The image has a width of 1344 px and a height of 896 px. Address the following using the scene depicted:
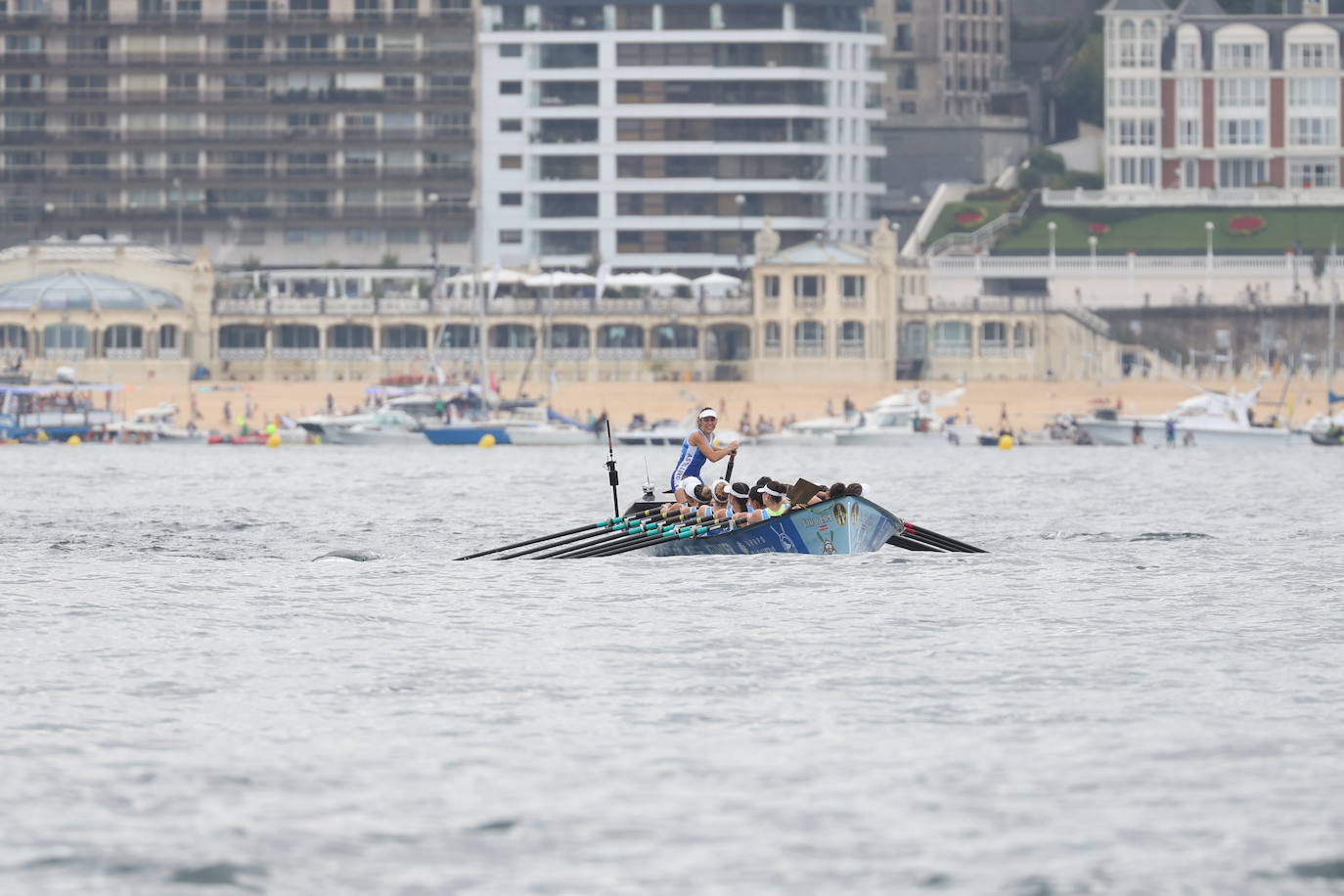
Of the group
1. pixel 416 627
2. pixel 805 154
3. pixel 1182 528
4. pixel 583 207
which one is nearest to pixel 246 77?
pixel 583 207

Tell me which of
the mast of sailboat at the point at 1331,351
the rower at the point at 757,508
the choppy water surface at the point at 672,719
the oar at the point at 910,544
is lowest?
the choppy water surface at the point at 672,719

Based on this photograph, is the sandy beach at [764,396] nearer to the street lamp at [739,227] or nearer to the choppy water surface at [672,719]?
the street lamp at [739,227]

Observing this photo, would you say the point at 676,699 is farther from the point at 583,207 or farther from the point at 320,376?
the point at 583,207

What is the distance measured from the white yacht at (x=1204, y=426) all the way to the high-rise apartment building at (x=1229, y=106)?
5540 cm

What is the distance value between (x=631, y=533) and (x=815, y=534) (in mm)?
3295

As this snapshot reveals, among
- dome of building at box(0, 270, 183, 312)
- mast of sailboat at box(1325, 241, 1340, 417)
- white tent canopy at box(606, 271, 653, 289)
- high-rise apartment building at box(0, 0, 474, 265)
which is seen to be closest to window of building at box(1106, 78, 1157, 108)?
mast of sailboat at box(1325, 241, 1340, 417)

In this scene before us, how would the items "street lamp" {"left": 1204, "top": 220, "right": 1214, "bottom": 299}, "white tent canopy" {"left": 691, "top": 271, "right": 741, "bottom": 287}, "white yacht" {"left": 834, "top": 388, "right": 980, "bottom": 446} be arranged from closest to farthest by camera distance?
"white yacht" {"left": 834, "top": 388, "right": 980, "bottom": 446} → "white tent canopy" {"left": 691, "top": 271, "right": 741, "bottom": 287} → "street lamp" {"left": 1204, "top": 220, "right": 1214, "bottom": 299}

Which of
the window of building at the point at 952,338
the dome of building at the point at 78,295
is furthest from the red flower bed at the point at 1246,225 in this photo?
the dome of building at the point at 78,295

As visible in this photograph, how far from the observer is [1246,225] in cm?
17338

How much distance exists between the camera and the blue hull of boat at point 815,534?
50.1 m

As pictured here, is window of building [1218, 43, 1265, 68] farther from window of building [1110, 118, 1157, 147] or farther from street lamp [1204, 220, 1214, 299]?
street lamp [1204, 220, 1214, 299]

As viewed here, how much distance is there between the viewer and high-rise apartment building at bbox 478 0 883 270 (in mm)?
183000

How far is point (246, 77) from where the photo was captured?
19100 centimetres

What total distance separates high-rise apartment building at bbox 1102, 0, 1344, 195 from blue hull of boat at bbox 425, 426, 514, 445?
213ft
